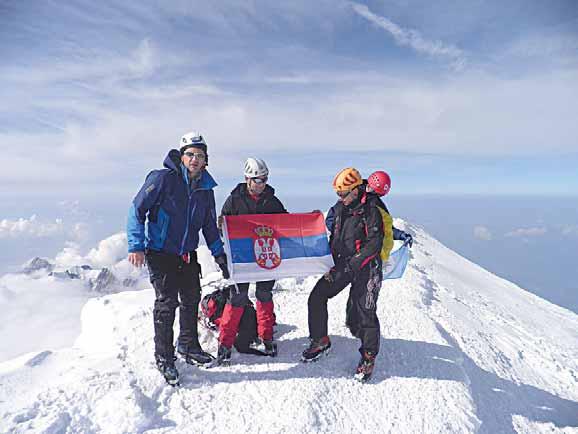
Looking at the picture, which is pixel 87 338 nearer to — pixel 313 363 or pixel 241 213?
pixel 241 213

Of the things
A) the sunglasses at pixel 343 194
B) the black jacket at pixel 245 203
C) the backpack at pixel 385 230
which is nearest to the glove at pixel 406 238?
the backpack at pixel 385 230

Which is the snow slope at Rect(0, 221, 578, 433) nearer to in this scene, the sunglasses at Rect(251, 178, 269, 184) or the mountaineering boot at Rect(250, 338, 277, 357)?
the mountaineering boot at Rect(250, 338, 277, 357)

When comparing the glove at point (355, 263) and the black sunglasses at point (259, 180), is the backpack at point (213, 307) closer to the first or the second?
the black sunglasses at point (259, 180)

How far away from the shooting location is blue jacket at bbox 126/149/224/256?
183 inches

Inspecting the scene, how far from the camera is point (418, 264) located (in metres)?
15.2

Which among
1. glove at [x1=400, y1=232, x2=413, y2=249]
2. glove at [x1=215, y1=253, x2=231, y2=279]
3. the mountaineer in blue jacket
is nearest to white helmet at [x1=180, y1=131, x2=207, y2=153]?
the mountaineer in blue jacket

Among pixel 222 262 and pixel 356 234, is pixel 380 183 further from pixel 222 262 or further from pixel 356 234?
pixel 222 262

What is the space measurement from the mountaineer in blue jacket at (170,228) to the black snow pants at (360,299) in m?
2.22

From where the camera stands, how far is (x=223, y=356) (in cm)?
573

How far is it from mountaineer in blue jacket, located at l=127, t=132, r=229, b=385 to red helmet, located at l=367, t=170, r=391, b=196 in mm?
2729

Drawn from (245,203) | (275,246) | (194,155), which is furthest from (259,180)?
(275,246)

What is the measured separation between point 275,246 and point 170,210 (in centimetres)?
220

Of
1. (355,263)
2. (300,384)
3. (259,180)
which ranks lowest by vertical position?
(300,384)

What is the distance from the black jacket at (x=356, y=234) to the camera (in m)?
5.58
